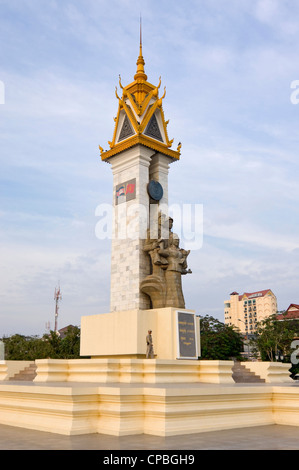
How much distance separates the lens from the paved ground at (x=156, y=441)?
29.2 ft

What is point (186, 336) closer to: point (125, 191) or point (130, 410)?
point (125, 191)

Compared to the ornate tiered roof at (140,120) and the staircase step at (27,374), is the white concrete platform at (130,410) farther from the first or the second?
the ornate tiered roof at (140,120)

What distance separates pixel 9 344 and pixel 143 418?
110ft

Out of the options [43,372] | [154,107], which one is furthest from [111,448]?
[154,107]

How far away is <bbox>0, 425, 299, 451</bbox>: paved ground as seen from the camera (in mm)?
8906

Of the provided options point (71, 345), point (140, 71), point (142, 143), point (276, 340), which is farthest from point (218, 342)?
point (140, 71)

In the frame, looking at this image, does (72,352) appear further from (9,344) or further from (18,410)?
(18,410)

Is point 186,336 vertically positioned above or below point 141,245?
below

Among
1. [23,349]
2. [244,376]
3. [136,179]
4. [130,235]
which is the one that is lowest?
[244,376]

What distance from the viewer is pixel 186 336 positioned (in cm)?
2041

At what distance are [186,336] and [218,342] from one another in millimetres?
18644

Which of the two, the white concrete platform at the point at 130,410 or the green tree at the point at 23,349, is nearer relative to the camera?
the white concrete platform at the point at 130,410

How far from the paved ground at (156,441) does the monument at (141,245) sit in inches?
364

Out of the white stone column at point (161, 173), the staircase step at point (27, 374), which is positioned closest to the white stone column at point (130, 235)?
the white stone column at point (161, 173)
